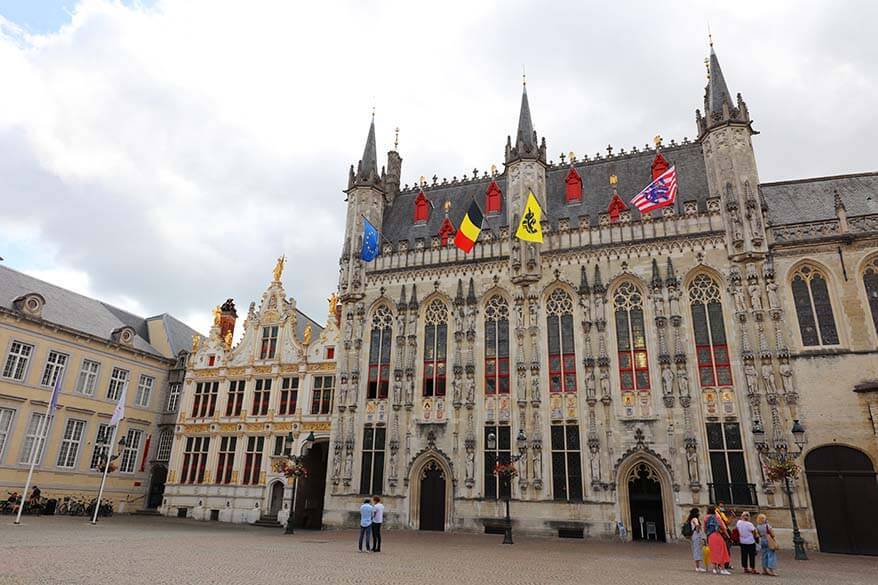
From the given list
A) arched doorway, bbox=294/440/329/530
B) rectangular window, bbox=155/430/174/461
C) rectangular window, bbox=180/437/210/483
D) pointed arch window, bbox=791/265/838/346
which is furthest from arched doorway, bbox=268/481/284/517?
pointed arch window, bbox=791/265/838/346

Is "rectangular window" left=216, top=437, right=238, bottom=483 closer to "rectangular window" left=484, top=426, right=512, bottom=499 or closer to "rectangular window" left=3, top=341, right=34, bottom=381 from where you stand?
"rectangular window" left=3, top=341, right=34, bottom=381

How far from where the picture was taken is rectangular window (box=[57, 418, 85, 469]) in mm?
35250

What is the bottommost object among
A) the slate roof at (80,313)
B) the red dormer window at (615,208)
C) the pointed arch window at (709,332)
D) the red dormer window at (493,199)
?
the pointed arch window at (709,332)

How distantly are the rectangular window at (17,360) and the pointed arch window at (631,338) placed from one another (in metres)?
35.0

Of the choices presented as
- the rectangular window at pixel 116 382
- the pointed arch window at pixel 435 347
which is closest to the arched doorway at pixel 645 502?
the pointed arch window at pixel 435 347

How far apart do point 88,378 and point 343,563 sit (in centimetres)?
3099

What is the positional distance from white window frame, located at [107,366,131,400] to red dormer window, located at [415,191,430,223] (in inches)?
917

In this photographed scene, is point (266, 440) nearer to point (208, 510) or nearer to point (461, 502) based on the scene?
point (208, 510)

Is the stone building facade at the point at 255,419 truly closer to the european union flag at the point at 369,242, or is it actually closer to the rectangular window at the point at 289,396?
the rectangular window at the point at 289,396

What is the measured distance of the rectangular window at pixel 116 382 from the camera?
38438 mm

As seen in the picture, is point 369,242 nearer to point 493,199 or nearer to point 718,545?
point 493,199

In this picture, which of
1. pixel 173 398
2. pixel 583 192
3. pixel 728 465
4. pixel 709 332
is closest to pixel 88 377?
pixel 173 398

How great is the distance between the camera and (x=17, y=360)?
3344 centimetres

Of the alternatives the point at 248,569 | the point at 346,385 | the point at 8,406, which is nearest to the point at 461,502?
the point at 346,385
